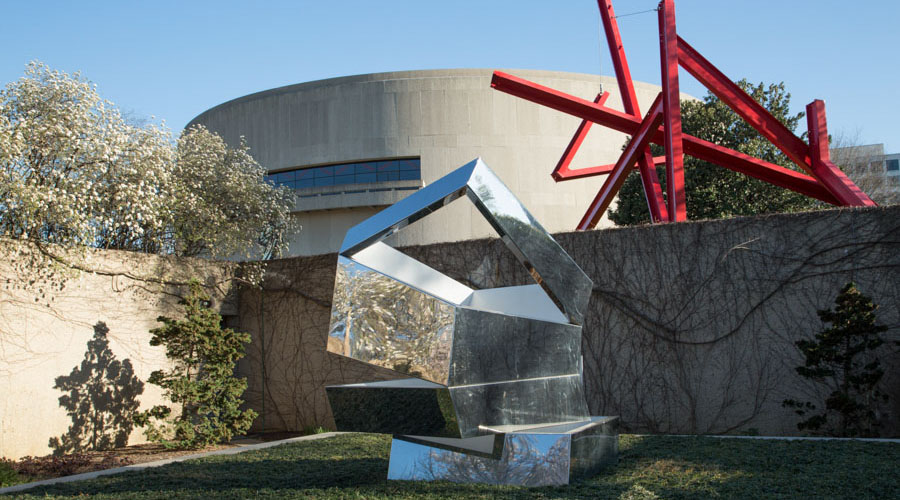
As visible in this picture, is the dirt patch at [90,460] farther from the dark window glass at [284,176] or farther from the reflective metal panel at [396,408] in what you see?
the dark window glass at [284,176]

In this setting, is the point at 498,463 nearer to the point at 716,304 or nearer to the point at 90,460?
the point at 716,304

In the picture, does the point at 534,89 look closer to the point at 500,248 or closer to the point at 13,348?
the point at 500,248

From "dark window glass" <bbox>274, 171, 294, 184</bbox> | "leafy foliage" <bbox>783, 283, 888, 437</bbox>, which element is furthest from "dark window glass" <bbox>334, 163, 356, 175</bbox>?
"leafy foliage" <bbox>783, 283, 888, 437</bbox>

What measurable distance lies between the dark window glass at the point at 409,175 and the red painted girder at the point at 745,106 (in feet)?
50.8

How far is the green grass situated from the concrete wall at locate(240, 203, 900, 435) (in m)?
1.62

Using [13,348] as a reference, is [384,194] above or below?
above

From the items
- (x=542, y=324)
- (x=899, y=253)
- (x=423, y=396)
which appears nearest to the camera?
(x=423, y=396)

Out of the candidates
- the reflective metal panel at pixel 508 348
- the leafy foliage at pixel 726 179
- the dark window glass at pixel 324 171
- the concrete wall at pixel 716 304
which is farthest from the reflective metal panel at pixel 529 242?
the dark window glass at pixel 324 171

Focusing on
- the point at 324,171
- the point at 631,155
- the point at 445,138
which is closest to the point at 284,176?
the point at 324,171

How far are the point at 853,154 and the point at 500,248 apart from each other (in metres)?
25.6

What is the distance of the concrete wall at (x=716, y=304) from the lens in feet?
26.6

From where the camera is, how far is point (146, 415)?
960cm

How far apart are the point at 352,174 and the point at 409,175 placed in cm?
247

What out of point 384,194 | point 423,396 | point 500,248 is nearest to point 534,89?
point 500,248
